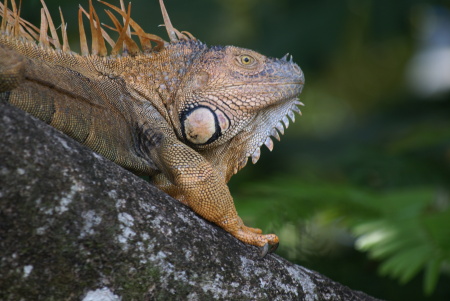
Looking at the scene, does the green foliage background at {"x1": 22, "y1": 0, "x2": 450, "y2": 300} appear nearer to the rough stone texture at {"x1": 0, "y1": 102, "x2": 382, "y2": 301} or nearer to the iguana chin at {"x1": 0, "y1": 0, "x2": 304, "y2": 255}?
the iguana chin at {"x1": 0, "y1": 0, "x2": 304, "y2": 255}

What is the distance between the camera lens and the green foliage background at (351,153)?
6.35 m

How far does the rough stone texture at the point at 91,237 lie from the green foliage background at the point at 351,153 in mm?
2974

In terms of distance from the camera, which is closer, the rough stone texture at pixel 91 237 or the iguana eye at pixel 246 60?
the rough stone texture at pixel 91 237

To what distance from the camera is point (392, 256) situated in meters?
5.95

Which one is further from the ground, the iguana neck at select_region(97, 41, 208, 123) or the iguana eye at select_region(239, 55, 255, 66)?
the iguana eye at select_region(239, 55, 255, 66)

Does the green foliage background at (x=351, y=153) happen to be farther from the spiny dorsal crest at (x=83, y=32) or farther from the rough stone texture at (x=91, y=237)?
the rough stone texture at (x=91, y=237)

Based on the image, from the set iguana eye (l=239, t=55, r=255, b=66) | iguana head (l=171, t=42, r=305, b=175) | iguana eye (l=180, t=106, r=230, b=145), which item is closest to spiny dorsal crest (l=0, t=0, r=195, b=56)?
iguana head (l=171, t=42, r=305, b=175)

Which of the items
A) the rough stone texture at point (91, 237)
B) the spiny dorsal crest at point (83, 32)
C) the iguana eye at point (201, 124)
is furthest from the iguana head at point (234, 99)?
the rough stone texture at point (91, 237)

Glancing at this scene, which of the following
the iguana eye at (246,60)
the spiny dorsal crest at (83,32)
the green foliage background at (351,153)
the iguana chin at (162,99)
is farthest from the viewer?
the green foliage background at (351,153)

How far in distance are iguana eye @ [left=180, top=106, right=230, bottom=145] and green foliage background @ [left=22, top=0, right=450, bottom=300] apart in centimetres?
206

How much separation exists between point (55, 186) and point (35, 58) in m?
1.19

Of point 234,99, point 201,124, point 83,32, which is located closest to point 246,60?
point 234,99

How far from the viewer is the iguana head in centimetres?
409

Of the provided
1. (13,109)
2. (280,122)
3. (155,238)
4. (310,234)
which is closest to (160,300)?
(155,238)
